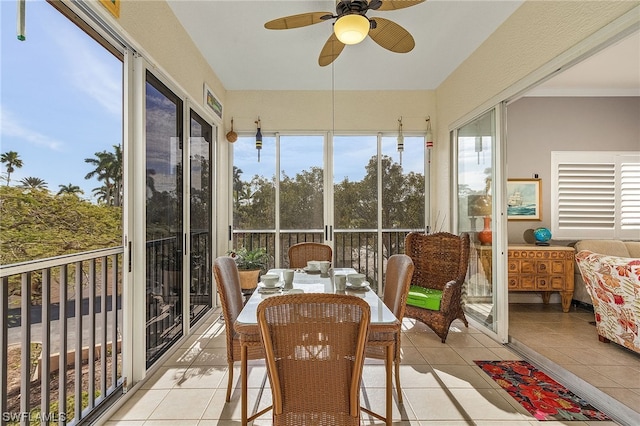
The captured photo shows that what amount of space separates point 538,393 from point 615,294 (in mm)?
1194

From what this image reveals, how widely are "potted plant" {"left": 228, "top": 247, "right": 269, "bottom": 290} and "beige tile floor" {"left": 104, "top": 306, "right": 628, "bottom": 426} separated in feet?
2.93

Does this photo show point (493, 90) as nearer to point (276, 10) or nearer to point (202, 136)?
point (276, 10)

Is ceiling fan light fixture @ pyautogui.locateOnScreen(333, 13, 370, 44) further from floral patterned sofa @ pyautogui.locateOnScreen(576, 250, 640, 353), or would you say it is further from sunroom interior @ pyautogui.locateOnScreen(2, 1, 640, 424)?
floral patterned sofa @ pyautogui.locateOnScreen(576, 250, 640, 353)

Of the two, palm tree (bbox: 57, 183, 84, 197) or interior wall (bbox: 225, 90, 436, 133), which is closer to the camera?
palm tree (bbox: 57, 183, 84, 197)

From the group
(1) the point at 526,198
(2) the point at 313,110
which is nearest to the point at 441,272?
(1) the point at 526,198

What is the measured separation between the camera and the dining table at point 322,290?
5.31 feet

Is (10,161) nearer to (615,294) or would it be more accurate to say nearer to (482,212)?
(482,212)

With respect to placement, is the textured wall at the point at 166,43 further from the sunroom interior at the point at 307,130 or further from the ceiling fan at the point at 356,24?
the ceiling fan at the point at 356,24

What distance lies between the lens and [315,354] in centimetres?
131

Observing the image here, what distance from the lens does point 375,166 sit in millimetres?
4734

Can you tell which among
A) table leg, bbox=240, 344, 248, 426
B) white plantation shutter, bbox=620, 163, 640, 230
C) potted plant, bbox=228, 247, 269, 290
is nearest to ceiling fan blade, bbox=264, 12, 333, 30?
table leg, bbox=240, 344, 248, 426

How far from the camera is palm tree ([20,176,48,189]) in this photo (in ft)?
4.99

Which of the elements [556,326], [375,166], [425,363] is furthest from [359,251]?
[556,326]

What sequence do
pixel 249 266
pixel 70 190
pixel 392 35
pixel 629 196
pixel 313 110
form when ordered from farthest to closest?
1. pixel 313 110
2. pixel 629 196
3. pixel 249 266
4. pixel 392 35
5. pixel 70 190
